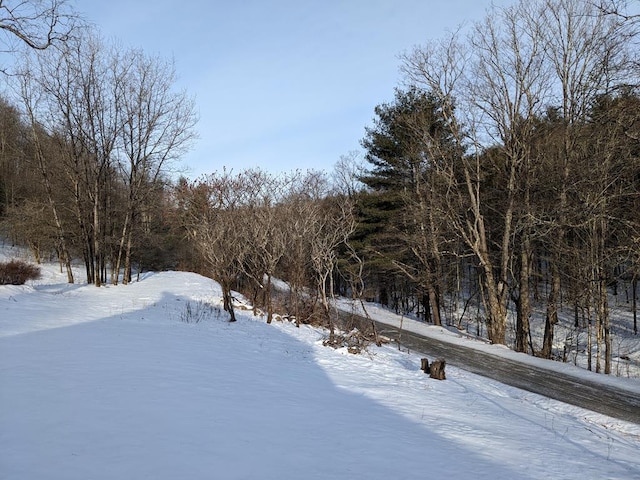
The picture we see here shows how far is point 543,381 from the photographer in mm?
10625

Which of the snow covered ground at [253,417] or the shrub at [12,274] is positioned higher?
the shrub at [12,274]

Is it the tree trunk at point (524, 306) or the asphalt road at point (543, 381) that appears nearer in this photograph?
the asphalt road at point (543, 381)

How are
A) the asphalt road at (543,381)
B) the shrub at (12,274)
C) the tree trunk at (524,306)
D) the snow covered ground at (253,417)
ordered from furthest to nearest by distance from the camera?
the tree trunk at (524,306), the shrub at (12,274), the asphalt road at (543,381), the snow covered ground at (253,417)

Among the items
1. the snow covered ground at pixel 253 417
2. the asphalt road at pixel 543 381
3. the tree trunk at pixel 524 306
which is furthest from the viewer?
the tree trunk at pixel 524 306

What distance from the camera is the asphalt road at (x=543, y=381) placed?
28.8 ft

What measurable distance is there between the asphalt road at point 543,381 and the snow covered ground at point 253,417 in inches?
29.4

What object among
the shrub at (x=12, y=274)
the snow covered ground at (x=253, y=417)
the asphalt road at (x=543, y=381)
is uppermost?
the shrub at (x=12, y=274)

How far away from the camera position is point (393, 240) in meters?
25.6

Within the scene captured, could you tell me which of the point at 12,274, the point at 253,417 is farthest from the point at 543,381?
the point at 12,274

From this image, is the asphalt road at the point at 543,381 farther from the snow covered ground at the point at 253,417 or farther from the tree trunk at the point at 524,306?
the tree trunk at the point at 524,306

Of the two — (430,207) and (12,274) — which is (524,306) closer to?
(430,207)

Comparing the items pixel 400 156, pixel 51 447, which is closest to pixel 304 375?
pixel 51 447

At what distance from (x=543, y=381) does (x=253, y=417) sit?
8710 mm

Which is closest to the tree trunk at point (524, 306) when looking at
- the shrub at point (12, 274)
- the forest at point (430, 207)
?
the forest at point (430, 207)
